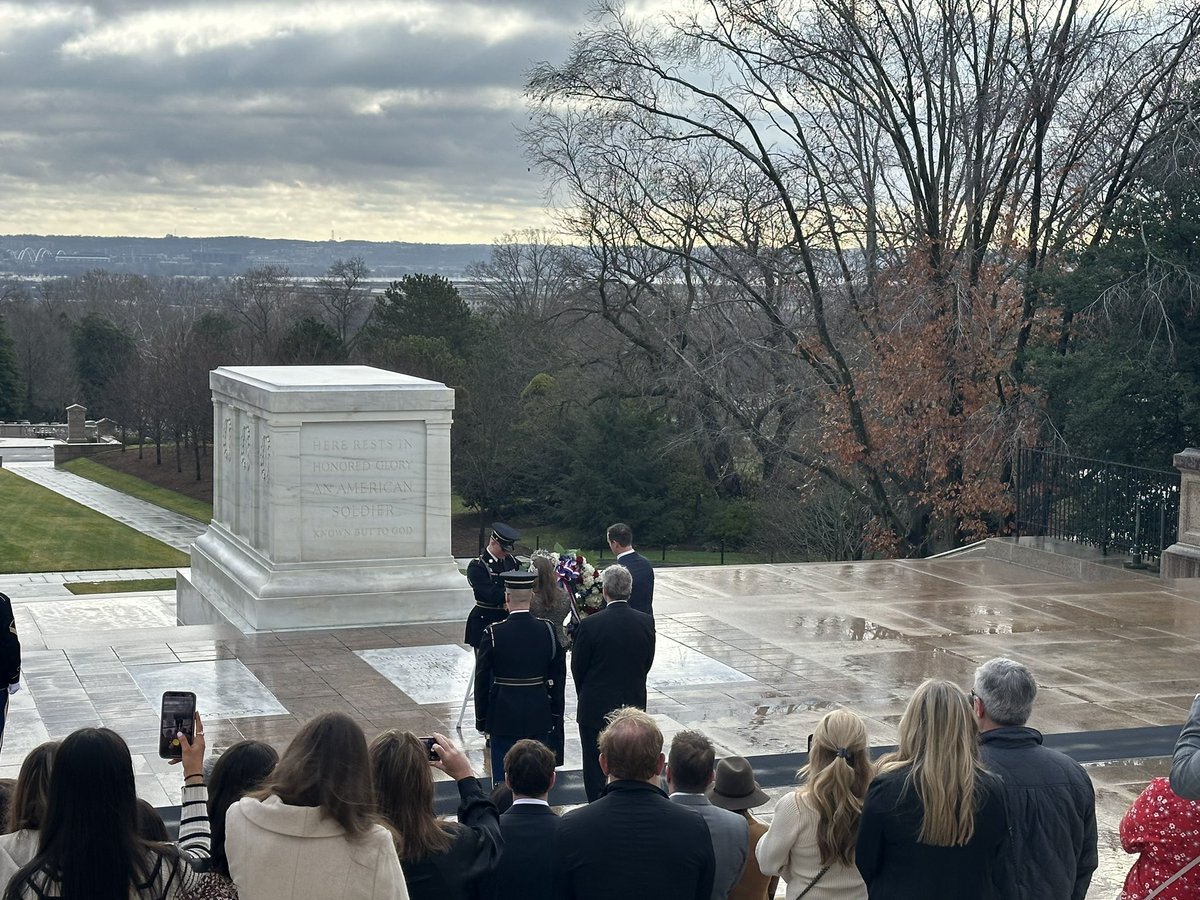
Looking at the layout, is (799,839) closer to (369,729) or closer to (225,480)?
(369,729)

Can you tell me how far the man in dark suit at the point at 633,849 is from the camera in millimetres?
4379

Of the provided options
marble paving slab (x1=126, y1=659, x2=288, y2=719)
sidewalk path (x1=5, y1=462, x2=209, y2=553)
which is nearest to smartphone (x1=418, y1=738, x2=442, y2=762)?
marble paving slab (x1=126, y1=659, x2=288, y2=719)

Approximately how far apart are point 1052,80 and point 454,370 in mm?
32528

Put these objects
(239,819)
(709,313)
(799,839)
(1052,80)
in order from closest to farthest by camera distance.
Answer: (239,819)
(799,839)
(1052,80)
(709,313)

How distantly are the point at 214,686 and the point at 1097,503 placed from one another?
1123 centimetres

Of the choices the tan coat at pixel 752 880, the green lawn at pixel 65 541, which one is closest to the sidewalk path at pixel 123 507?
the green lawn at pixel 65 541

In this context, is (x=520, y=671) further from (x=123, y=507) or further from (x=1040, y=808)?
(x=123, y=507)

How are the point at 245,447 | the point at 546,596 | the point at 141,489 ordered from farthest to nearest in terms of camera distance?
1. the point at 141,489
2. the point at 245,447
3. the point at 546,596

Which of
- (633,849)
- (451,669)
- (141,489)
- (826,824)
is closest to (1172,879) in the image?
(826,824)

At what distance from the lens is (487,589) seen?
919 centimetres

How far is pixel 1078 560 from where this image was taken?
17125 millimetres

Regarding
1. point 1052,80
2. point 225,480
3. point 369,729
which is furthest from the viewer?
point 1052,80

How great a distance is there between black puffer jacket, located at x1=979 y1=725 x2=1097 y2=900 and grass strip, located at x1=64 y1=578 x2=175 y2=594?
2225 centimetres

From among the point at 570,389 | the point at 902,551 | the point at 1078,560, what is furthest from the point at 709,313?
the point at 1078,560
